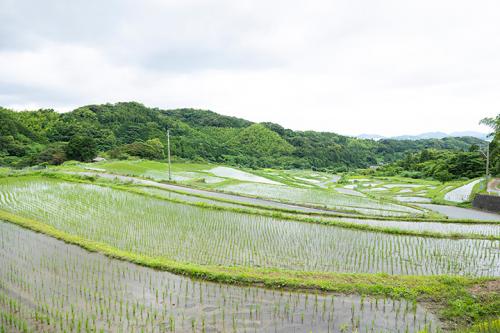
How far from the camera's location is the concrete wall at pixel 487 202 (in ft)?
50.9

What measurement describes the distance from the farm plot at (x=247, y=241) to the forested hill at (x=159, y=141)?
29.8 metres

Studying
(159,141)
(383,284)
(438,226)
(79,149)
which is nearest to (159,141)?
(159,141)

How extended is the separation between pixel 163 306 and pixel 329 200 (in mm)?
13190

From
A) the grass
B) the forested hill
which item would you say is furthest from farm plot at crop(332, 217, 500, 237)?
the forested hill

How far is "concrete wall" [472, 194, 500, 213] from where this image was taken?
1550cm

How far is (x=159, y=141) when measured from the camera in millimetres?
53906

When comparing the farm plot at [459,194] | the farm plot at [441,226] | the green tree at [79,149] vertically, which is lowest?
the farm plot at [441,226]

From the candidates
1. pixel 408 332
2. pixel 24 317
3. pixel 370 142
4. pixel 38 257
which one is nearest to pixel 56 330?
pixel 24 317

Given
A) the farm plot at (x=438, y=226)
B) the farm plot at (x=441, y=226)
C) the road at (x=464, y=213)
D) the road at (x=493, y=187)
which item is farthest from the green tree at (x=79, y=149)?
the road at (x=493, y=187)

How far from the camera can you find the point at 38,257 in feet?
23.9

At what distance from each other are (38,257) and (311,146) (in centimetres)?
6601

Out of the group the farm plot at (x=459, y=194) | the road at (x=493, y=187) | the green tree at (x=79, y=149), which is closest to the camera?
the road at (x=493, y=187)

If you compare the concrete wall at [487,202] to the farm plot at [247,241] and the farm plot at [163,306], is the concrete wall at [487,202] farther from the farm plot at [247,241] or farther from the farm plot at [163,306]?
the farm plot at [163,306]

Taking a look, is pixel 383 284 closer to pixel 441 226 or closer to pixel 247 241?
pixel 247 241
